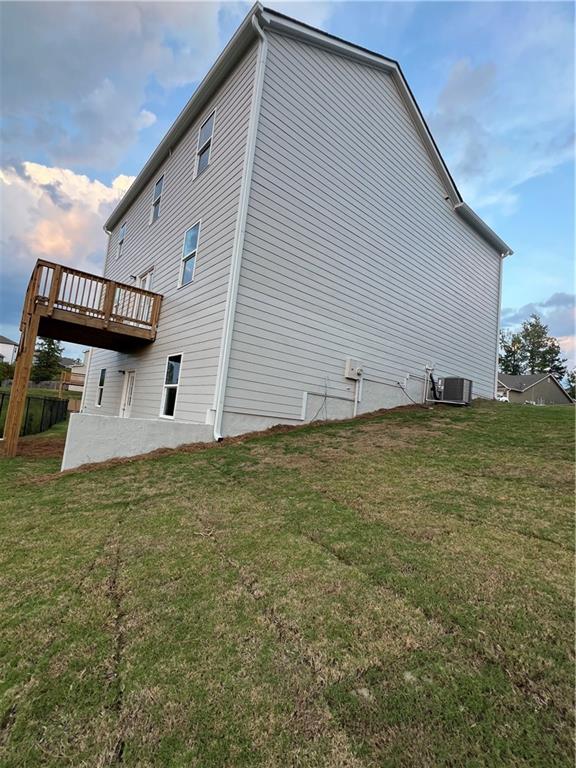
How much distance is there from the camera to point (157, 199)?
1153 centimetres

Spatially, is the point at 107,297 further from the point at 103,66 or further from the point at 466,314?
the point at 466,314

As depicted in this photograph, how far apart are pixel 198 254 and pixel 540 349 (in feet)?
152

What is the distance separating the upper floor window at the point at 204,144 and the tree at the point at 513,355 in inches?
1741

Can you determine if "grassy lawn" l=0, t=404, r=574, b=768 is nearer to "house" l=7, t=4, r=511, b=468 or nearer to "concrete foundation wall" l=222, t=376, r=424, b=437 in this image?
"concrete foundation wall" l=222, t=376, r=424, b=437

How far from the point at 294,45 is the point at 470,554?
33.7ft

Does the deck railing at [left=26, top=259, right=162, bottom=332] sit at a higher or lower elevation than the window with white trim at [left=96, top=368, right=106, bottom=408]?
higher

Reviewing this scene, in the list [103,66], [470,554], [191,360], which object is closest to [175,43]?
[103,66]

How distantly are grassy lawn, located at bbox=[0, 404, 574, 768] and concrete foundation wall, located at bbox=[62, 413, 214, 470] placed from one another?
1.55m

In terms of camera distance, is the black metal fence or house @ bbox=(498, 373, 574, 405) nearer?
the black metal fence

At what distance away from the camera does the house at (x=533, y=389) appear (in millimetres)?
29281

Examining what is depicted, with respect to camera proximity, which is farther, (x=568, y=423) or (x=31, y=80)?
(x=31, y=80)

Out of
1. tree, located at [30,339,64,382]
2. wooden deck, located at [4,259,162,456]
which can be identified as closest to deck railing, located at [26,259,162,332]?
wooden deck, located at [4,259,162,456]

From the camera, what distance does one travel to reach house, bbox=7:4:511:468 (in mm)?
7340

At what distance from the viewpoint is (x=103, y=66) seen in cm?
1017
